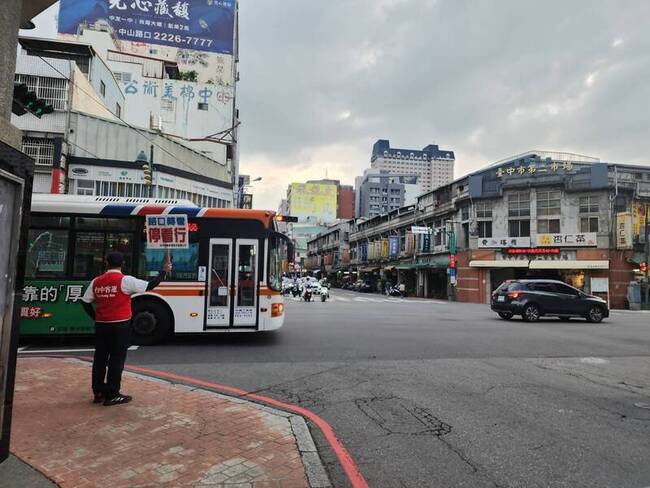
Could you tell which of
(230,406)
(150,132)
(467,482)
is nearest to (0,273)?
(230,406)

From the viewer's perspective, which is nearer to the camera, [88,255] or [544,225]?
[88,255]

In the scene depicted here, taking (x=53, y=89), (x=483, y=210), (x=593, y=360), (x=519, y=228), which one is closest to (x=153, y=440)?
(x=593, y=360)

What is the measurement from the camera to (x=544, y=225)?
37.0 meters

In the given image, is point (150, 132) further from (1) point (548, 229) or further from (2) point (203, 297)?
(1) point (548, 229)

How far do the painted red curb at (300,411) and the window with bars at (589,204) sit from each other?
118ft

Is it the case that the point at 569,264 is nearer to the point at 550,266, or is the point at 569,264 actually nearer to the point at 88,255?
the point at 550,266

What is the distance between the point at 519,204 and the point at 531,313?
70.1 feet

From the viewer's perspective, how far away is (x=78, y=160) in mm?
28234

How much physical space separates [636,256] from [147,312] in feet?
116

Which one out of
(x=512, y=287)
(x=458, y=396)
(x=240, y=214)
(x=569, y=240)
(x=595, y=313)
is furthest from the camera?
(x=569, y=240)

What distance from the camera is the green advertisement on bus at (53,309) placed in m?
9.78

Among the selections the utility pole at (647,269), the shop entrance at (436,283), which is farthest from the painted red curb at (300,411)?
the shop entrance at (436,283)

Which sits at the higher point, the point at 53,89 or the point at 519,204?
the point at 53,89

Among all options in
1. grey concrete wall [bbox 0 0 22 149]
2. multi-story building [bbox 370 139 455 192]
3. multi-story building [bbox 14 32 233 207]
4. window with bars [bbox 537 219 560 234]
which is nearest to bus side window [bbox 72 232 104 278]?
grey concrete wall [bbox 0 0 22 149]
